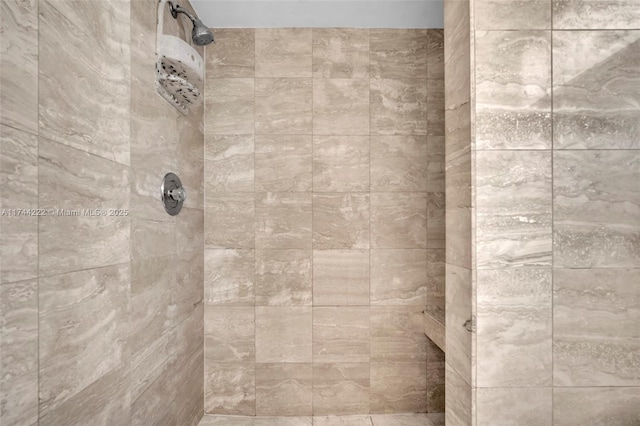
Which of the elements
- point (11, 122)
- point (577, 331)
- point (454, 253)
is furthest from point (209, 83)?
point (577, 331)

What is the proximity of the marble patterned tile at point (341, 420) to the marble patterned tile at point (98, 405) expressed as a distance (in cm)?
114

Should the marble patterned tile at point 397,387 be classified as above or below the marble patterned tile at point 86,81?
below

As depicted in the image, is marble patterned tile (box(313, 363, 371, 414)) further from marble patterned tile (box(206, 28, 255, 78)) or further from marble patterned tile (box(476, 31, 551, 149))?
marble patterned tile (box(206, 28, 255, 78))

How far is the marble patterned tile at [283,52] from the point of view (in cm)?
213

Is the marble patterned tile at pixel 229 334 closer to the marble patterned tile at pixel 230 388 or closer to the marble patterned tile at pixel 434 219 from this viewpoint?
the marble patterned tile at pixel 230 388

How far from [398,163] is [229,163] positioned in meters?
0.97

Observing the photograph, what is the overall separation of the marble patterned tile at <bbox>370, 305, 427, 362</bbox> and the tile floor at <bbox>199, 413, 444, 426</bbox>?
301 millimetres

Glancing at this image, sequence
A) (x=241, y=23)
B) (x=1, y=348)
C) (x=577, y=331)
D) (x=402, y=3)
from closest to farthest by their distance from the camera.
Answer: (x=1, y=348) → (x=577, y=331) → (x=402, y=3) → (x=241, y=23)

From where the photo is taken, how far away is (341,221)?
2121 millimetres

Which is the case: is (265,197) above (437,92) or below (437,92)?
below

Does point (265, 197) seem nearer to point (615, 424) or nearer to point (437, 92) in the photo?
point (437, 92)

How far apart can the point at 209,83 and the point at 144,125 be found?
87 cm

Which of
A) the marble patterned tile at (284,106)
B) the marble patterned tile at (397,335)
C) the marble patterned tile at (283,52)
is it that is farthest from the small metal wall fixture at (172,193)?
the marble patterned tile at (397,335)

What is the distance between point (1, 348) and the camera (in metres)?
0.74
